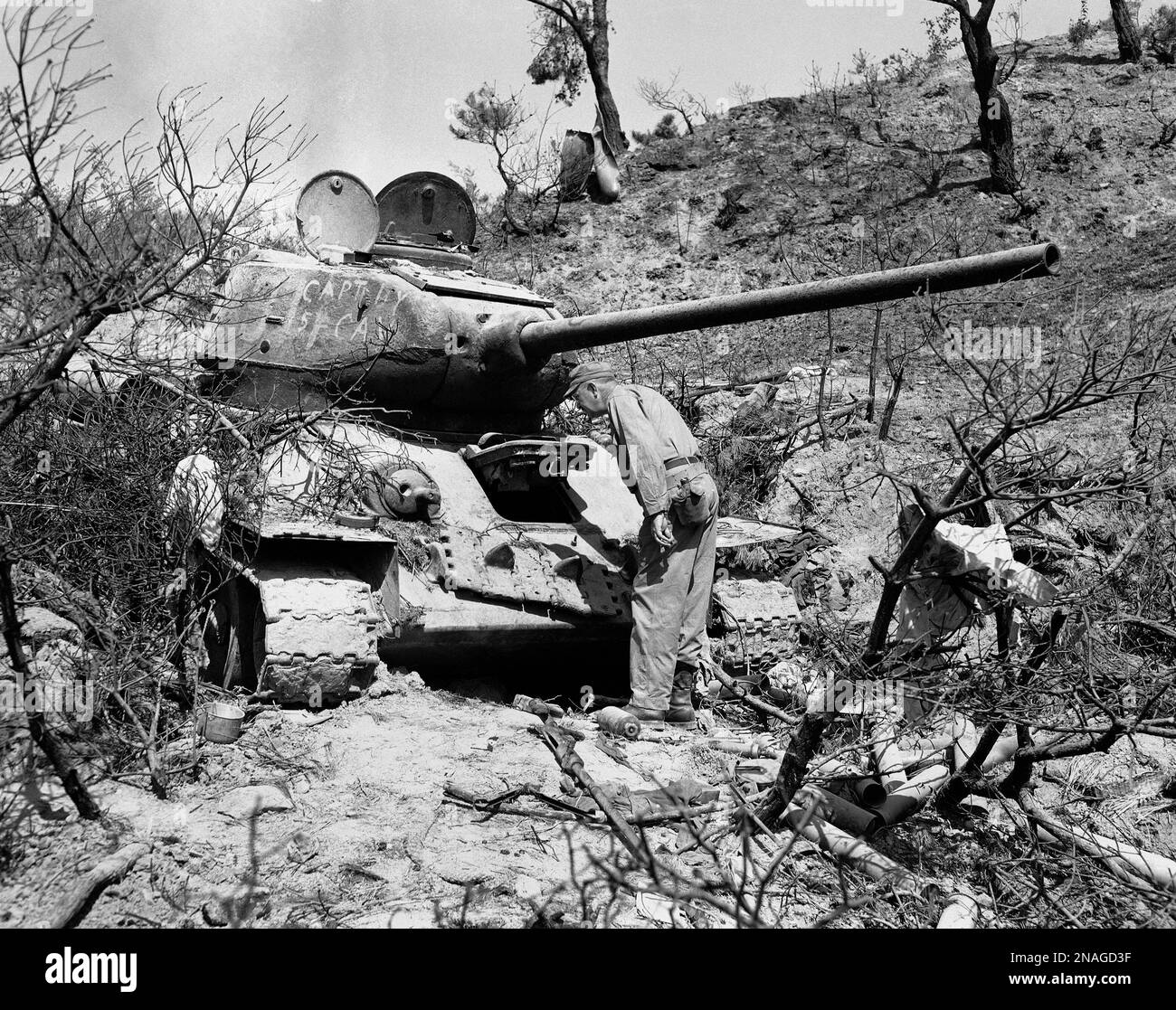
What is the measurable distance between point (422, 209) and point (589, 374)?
8.18ft

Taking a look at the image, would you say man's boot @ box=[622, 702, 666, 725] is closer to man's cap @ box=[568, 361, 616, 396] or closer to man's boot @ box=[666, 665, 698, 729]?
man's boot @ box=[666, 665, 698, 729]

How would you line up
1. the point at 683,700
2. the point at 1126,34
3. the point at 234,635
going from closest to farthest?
the point at 234,635 → the point at 683,700 → the point at 1126,34

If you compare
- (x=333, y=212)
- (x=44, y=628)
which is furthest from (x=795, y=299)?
(x=44, y=628)

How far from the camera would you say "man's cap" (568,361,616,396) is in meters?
7.45

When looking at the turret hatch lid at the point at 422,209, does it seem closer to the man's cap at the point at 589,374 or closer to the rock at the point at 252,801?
the man's cap at the point at 589,374

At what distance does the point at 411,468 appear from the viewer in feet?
23.4

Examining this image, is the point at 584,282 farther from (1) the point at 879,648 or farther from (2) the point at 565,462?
(1) the point at 879,648

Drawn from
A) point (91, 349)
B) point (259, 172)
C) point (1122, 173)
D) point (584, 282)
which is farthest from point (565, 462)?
point (1122, 173)

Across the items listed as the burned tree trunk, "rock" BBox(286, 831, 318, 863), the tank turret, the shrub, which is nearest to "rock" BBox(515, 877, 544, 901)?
"rock" BBox(286, 831, 318, 863)

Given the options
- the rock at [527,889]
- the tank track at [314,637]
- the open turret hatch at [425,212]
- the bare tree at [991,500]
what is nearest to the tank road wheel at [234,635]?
the tank track at [314,637]

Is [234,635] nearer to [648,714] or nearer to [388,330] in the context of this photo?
[388,330]

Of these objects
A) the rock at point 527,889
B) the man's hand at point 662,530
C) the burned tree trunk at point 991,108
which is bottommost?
the rock at point 527,889

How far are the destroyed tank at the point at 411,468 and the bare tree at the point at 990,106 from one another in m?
11.2

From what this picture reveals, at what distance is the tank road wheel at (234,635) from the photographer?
22.1 ft
